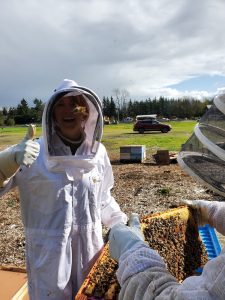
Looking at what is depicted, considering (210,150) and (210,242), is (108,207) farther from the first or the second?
(210,150)

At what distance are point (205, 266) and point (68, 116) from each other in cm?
155

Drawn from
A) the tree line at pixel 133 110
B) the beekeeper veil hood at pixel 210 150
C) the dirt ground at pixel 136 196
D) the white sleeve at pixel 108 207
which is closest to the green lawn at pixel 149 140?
the dirt ground at pixel 136 196

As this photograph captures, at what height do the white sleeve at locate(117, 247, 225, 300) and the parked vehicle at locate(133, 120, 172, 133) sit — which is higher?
the white sleeve at locate(117, 247, 225, 300)

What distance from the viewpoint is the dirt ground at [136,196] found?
5.28 meters

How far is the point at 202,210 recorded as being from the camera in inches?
109

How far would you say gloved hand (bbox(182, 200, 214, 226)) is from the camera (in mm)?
2680

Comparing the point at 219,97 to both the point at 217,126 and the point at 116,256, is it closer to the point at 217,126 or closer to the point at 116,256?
the point at 217,126

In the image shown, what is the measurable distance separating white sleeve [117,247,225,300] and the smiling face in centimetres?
116

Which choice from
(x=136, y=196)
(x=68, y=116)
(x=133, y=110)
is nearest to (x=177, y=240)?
(x=68, y=116)

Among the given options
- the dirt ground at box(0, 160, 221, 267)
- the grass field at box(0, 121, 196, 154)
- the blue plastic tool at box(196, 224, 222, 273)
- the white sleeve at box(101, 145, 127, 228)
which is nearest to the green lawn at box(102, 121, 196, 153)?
the grass field at box(0, 121, 196, 154)

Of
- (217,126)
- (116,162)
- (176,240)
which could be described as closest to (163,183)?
(116,162)

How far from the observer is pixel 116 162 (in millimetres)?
13719

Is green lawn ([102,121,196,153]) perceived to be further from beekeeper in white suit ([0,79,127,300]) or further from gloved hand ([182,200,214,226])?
beekeeper in white suit ([0,79,127,300])

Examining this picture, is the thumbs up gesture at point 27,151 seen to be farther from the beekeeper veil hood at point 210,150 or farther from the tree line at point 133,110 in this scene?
the tree line at point 133,110
